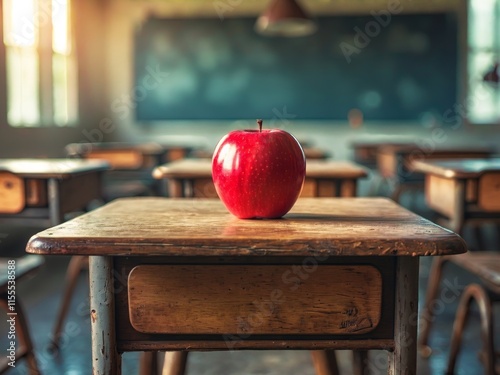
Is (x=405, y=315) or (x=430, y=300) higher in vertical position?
(x=405, y=315)

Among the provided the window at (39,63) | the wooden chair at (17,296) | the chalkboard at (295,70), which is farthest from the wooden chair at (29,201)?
the chalkboard at (295,70)

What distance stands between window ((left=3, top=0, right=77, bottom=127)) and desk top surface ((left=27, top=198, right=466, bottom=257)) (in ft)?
13.6

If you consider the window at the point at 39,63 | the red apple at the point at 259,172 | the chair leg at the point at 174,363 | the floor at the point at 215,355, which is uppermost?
the window at the point at 39,63

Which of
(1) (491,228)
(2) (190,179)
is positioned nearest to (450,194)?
(2) (190,179)

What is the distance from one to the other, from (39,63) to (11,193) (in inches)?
133

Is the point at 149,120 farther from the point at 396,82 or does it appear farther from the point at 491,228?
the point at 491,228

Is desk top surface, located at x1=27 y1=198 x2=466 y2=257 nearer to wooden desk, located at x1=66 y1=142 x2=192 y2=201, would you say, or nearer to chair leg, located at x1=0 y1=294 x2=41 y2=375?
chair leg, located at x1=0 y1=294 x2=41 y2=375

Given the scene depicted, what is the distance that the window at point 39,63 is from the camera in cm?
496

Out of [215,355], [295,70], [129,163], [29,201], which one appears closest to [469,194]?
[215,355]

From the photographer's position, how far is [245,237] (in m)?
0.95

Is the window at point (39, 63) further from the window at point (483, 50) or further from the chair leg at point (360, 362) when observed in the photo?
the window at point (483, 50)

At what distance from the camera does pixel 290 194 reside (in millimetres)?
1147

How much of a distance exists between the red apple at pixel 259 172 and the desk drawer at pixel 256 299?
0.16 m

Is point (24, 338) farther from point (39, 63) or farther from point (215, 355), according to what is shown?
point (39, 63)
